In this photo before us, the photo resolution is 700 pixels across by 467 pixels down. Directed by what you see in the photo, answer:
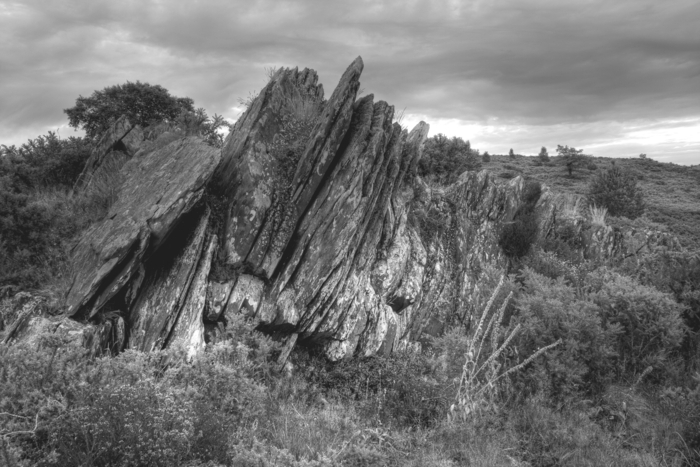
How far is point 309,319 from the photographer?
393 inches

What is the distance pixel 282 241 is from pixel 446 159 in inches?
649

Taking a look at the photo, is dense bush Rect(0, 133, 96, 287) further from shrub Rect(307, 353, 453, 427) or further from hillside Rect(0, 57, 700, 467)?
shrub Rect(307, 353, 453, 427)

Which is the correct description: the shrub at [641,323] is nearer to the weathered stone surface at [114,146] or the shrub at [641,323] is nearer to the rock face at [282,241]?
the rock face at [282,241]

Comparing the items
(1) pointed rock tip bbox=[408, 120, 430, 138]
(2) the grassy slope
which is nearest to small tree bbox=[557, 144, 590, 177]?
(2) the grassy slope

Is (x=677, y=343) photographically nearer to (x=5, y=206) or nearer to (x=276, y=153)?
(x=276, y=153)

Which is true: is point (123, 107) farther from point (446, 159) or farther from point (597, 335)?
point (597, 335)

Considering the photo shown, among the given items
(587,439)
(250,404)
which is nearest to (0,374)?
(250,404)

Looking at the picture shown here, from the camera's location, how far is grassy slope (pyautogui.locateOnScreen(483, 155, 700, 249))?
1549 inches

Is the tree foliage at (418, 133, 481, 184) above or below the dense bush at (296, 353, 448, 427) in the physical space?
above

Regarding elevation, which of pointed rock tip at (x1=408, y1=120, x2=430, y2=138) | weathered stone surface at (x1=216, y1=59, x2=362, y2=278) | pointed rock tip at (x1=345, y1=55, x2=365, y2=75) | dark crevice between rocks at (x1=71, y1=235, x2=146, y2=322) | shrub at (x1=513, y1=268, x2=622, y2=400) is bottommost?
shrub at (x1=513, y1=268, x2=622, y2=400)

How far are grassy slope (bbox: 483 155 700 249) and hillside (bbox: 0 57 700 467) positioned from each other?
29175 millimetres

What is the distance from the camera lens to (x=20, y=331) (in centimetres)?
700

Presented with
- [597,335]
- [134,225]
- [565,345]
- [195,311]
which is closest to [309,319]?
[195,311]

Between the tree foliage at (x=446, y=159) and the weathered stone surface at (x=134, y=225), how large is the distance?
47.3ft
